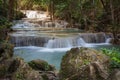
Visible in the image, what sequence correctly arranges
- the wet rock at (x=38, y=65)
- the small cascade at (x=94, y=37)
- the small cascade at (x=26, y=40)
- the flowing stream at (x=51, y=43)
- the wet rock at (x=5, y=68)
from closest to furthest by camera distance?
1. the wet rock at (x=5, y=68)
2. the wet rock at (x=38, y=65)
3. the flowing stream at (x=51, y=43)
4. the small cascade at (x=26, y=40)
5. the small cascade at (x=94, y=37)

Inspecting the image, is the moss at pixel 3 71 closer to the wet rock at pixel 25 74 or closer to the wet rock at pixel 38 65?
the wet rock at pixel 25 74

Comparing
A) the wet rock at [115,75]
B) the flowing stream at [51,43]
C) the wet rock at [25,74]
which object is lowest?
the flowing stream at [51,43]

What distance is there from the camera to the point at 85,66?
5199mm

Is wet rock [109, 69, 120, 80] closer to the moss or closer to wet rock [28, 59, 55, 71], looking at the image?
wet rock [28, 59, 55, 71]

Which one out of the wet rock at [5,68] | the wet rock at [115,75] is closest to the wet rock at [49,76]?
the wet rock at [5,68]

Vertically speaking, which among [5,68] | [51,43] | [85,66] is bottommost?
[51,43]

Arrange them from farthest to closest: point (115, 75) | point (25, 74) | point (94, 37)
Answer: point (94, 37)
point (25, 74)
point (115, 75)

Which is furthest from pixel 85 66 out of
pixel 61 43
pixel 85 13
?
pixel 85 13

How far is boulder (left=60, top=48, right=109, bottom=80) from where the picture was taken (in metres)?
5.18

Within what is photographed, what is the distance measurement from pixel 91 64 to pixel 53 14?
968 inches

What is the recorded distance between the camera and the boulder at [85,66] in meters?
5.18

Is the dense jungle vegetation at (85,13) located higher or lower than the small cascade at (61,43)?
higher

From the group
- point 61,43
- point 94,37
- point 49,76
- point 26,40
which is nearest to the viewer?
point 49,76

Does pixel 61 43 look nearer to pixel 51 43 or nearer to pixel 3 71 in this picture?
pixel 51 43
